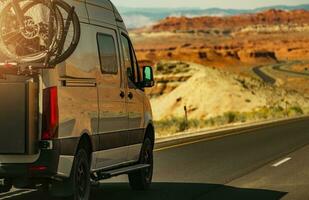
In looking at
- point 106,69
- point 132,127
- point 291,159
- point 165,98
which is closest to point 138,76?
point 132,127

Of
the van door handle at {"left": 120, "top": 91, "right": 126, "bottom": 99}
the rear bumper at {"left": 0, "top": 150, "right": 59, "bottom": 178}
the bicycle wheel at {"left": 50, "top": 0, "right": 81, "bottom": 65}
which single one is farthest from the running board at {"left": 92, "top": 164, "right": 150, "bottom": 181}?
the bicycle wheel at {"left": 50, "top": 0, "right": 81, "bottom": 65}

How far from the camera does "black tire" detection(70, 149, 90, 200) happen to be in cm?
926

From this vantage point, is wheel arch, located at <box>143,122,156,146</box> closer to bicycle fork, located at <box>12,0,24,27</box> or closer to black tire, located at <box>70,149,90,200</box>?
black tire, located at <box>70,149,90,200</box>

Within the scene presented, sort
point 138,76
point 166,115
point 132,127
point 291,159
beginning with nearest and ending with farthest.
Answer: point 132,127, point 138,76, point 291,159, point 166,115

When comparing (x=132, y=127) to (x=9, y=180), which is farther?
(x=132, y=127)

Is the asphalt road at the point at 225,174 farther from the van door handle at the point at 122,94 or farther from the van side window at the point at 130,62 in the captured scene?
the van side window at the point at 130,62

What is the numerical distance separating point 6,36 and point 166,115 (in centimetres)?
5515

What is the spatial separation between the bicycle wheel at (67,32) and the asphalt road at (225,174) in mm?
2802

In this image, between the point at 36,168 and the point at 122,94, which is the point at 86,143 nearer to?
the point at 36,168

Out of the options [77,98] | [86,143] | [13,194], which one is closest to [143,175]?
[13,194]

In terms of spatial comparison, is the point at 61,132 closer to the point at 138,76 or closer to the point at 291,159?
the point at 138,76

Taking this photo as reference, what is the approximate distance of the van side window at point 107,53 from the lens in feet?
34.1

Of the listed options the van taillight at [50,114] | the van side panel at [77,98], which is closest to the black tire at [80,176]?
the van side panel at [77,98]

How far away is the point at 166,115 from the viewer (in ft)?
211
